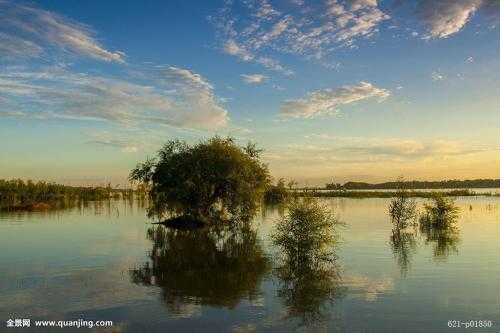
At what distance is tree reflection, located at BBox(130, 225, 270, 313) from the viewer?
21266mm

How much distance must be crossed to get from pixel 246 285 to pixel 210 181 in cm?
3509

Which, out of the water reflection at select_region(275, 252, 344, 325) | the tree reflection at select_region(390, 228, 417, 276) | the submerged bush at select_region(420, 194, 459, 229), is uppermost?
the submerged bush at select_region(420, 194, 459, 229)

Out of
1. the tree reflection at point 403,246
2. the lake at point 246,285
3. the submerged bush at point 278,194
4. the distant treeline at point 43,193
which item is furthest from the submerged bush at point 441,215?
the distant treeline at point 43,193

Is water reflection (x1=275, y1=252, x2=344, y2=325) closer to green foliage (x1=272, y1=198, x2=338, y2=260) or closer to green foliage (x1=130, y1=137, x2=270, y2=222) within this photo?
green foliage (x1=272, y1=198, x2=338, y2=260)

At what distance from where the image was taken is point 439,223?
5081cm

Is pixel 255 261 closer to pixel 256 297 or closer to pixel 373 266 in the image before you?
pixel 373 266

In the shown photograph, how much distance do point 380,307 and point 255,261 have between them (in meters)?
12.3

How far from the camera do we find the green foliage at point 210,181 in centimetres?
5788

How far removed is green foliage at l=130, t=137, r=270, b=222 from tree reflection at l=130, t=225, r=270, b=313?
40.5 feet

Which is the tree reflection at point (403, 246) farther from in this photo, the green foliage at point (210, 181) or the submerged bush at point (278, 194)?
the submerged bush at point (278, 194)

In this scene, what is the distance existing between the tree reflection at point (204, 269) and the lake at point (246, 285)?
0.06 meters

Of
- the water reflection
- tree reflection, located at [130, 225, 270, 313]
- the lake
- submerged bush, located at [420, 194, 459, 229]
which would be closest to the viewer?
the lake

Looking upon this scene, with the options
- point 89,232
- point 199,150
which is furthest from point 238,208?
point 89,232

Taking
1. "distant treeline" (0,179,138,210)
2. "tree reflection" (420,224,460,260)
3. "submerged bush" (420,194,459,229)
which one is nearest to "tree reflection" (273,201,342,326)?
"tree reflection" (420,224,460,260)
